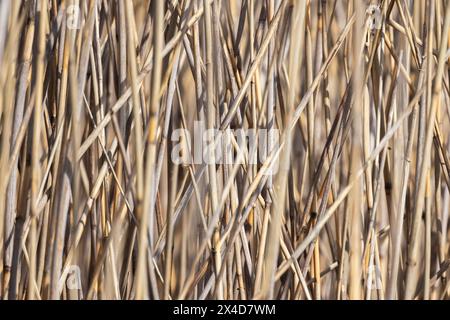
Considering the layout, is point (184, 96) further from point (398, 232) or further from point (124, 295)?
point (398, 232)

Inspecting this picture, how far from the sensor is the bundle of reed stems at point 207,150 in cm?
75

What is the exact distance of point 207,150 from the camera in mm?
853

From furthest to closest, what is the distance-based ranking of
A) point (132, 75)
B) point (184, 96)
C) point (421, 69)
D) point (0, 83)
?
point (184, 96) < point (421, 69) < point (0, 83) < point (132, 75)

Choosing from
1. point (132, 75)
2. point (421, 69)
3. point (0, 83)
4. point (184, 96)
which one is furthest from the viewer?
point (184, 96)

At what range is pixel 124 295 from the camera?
35.0 inches

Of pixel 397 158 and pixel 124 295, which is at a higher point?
pixel 397 158

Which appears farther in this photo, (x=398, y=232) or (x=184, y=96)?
(x=184, y=96)

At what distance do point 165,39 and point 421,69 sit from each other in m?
0.35

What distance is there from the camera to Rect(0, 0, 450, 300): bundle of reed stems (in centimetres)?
75

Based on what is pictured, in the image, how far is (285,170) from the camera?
2.15 ft
